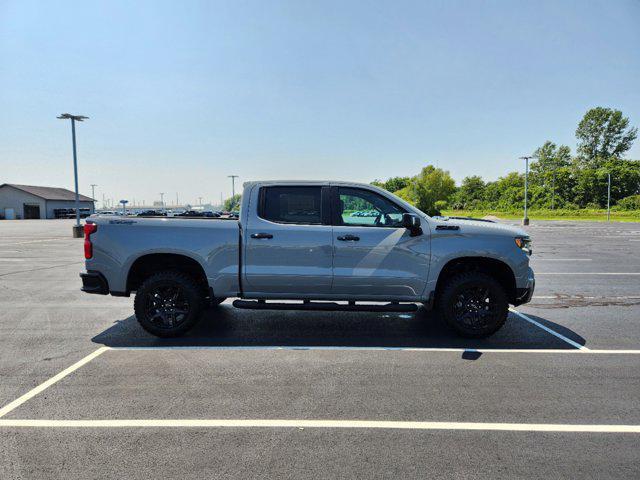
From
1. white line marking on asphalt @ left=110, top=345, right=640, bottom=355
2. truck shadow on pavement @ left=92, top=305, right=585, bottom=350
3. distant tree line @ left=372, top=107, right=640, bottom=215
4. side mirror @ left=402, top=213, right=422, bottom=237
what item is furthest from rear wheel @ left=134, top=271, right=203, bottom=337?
distant tree line @ left=372, top=107, right=640, bottom=215

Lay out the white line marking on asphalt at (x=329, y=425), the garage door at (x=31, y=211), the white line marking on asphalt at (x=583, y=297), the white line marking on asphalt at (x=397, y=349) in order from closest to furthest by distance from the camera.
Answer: the white line marking on asphalt at (x=329, y=425), the white line marking on asphalt at (x=397, y=349), the white line marking on asphalt at (x=583, y=297), the garage door at (x=31, y=211)

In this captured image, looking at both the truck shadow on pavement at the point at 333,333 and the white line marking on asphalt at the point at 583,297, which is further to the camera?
the white line marking on asphalt at the point at 583,297

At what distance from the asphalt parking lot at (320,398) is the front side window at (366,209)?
157 cm

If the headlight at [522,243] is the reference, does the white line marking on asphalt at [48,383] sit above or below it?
below

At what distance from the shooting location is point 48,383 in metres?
4.03

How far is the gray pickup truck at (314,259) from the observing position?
17.2 feet

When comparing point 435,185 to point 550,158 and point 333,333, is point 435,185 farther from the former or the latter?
point 333,333

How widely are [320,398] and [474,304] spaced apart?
270 cm

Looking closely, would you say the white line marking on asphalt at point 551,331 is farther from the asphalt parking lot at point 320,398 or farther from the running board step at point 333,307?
the running board step at point 333,307

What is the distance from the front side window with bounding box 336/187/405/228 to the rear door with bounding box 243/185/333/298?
221 mm

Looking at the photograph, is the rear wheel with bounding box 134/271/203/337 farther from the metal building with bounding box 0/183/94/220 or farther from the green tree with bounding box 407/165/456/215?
the green tree with bounding box 407/165/456/215

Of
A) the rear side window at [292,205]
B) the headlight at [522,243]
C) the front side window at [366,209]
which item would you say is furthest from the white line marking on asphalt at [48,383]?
the headlight at [522,243]

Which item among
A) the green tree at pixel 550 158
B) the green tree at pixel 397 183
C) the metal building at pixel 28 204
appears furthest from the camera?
the green tree at pixel 397 183

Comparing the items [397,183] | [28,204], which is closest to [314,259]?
[28,204]
